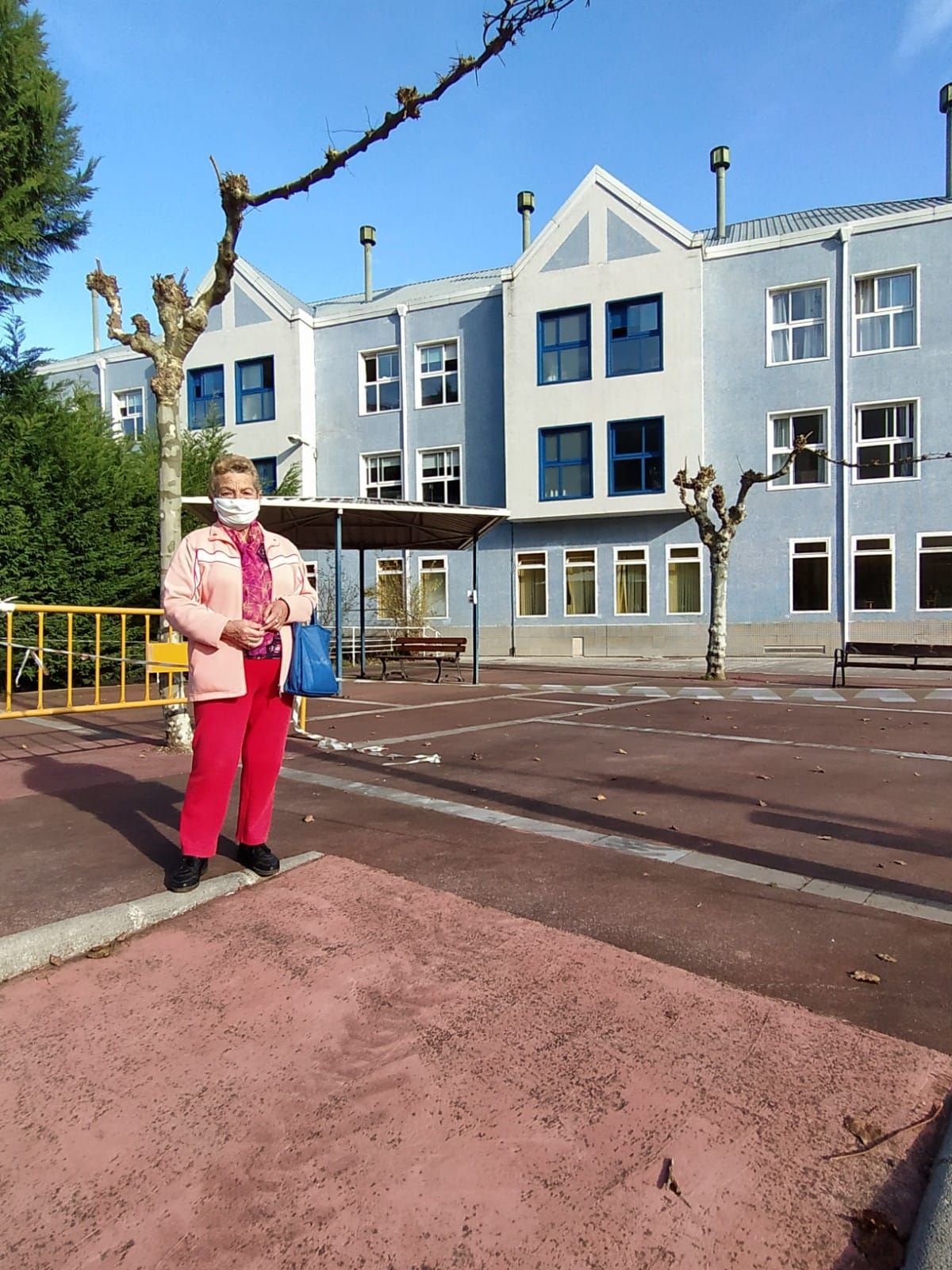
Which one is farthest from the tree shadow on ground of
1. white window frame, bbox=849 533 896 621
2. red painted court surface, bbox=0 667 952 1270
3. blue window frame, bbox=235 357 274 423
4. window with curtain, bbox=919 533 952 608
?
blue window frame, bbox=235 357 274 423

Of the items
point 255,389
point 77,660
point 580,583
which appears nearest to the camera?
point 77,660

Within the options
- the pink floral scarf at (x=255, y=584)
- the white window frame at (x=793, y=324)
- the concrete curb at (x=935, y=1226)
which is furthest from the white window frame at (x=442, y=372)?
the concrete curb at (x=935, y=1226)

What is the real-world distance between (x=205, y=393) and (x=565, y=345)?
1397cm

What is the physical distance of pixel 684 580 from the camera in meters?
24.7

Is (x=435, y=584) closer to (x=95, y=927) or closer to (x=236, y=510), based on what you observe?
(x=236, y=510)

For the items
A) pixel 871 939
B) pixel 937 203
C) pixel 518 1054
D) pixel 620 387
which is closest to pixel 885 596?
pixel 620 387

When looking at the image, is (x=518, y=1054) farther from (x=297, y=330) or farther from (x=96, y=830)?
(x=297, y=330)

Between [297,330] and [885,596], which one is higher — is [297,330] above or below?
above

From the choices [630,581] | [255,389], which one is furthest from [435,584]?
[255,389]

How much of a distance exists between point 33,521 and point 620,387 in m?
16.9

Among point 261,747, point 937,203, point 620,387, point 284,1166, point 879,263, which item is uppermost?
point 937,203

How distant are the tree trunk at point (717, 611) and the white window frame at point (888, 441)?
360 inches

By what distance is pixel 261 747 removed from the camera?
3.87 metres

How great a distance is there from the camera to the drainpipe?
74.7 feet
